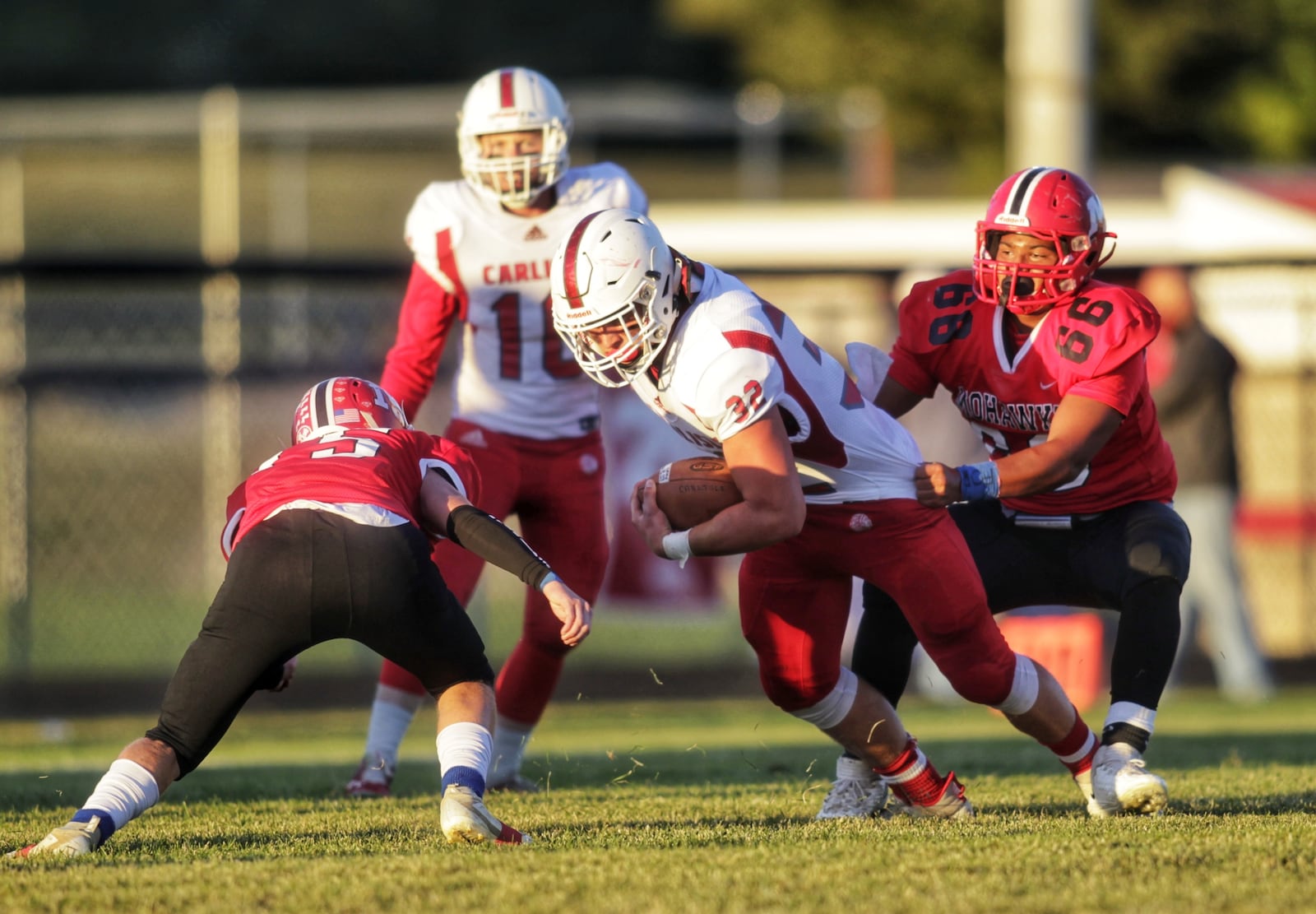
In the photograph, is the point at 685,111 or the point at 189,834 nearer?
the point at 189,834

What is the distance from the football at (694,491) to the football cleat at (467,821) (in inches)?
34.0

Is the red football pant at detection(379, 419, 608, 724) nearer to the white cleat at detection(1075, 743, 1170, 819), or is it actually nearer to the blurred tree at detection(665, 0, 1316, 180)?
the white cleat at detection(1075, 743, 1170, 819)

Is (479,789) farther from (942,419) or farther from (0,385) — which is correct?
(0,385)

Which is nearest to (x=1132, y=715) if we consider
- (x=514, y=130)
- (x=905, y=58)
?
(x=514, y=130)

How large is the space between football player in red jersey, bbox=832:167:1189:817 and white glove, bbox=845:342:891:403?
13 mm

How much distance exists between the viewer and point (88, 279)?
30.6 feet

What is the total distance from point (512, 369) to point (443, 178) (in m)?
24.1

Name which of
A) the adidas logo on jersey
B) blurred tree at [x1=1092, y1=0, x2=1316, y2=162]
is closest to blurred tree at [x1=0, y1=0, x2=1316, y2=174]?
blurred tree at [x1=1092, y1=0, x2=1316, y2=162]

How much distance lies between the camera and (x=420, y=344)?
573 centimetres

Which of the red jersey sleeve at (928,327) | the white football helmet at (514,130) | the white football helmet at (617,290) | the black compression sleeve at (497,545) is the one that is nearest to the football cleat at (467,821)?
the black compression sleeve at (497,545)

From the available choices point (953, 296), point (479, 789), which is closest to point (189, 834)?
point (479, 789)

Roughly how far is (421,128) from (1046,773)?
78.0ft

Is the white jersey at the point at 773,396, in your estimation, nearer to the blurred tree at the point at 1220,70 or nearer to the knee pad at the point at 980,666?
the knee pad at the point at 980,666

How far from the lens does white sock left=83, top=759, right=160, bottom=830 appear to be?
13.0 feet
